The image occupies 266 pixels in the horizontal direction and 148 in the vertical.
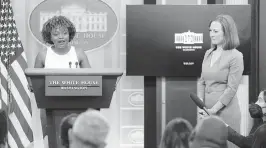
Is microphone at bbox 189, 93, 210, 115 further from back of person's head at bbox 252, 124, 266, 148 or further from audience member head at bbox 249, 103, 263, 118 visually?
back of person's head at bbox 252, 124, 266, 148

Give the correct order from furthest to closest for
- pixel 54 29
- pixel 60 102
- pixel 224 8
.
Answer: pixel 224 8
pixel 54 29
pixel 60 102

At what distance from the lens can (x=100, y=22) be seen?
511 centimetres

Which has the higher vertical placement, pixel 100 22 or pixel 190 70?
pixel 100 22

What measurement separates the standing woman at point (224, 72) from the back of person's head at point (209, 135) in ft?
5.03

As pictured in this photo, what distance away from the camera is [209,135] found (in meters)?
2.69

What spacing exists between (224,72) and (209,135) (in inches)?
67.9

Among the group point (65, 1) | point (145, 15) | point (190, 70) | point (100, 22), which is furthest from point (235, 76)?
point (65, 1)

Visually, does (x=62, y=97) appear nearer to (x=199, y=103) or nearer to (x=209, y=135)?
→ (x=209, y=135)

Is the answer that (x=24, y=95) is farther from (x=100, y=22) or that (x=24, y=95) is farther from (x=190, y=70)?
(x=190, y=70)

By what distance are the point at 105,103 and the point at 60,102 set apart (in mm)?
270

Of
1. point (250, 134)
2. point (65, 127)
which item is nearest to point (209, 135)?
point (65, 127)

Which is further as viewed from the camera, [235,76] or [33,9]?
[33,9]

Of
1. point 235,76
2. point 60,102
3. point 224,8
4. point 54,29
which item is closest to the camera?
point 60,102

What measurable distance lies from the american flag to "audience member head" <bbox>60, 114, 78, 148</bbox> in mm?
1910
